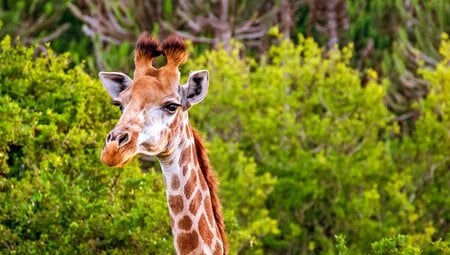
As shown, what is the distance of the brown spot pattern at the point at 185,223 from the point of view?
48.0 feet

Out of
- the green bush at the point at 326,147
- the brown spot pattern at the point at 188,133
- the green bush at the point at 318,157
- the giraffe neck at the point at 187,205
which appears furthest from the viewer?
the green bush at the point at 326,147

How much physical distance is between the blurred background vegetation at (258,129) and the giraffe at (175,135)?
8.14ft

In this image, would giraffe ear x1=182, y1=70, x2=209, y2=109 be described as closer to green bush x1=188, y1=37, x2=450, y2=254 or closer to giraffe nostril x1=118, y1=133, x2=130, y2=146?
giraffe nostril x1=118, y1=133, x2=130, y2=146

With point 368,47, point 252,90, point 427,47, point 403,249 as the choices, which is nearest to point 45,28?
point 368,47

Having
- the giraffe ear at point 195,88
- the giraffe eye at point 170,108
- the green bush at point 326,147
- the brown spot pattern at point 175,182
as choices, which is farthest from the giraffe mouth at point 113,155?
the green bush at point 326,147

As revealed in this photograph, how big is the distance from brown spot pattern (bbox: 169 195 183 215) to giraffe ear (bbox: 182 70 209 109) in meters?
0.78

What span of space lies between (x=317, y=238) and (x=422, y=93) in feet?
41.9

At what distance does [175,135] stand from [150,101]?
0.36 metres

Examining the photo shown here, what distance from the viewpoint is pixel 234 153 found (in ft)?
118

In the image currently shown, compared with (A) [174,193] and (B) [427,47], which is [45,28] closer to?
(B) [427,47]

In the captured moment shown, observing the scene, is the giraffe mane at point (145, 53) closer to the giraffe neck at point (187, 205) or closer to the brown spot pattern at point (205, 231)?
the giraffe neck at point (187, 205)

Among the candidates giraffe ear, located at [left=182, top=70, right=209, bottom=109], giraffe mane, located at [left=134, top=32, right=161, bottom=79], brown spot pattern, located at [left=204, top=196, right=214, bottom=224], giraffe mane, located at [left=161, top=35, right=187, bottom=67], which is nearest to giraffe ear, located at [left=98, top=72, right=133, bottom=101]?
giraffe mane, located at [left=134, top=32, right=161, bottom=79]

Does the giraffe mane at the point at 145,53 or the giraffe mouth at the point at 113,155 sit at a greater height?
the giraffe mane at the point at 145,53

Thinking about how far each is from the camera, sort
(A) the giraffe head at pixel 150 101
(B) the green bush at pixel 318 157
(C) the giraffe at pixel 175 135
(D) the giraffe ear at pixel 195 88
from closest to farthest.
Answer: (A) the giraffe head at pixel 150 101
(C) the giraffe at pixel 175 135
(D) the giraffe ear at pixel 195 88
(B) the green bush at pixel 318 157
